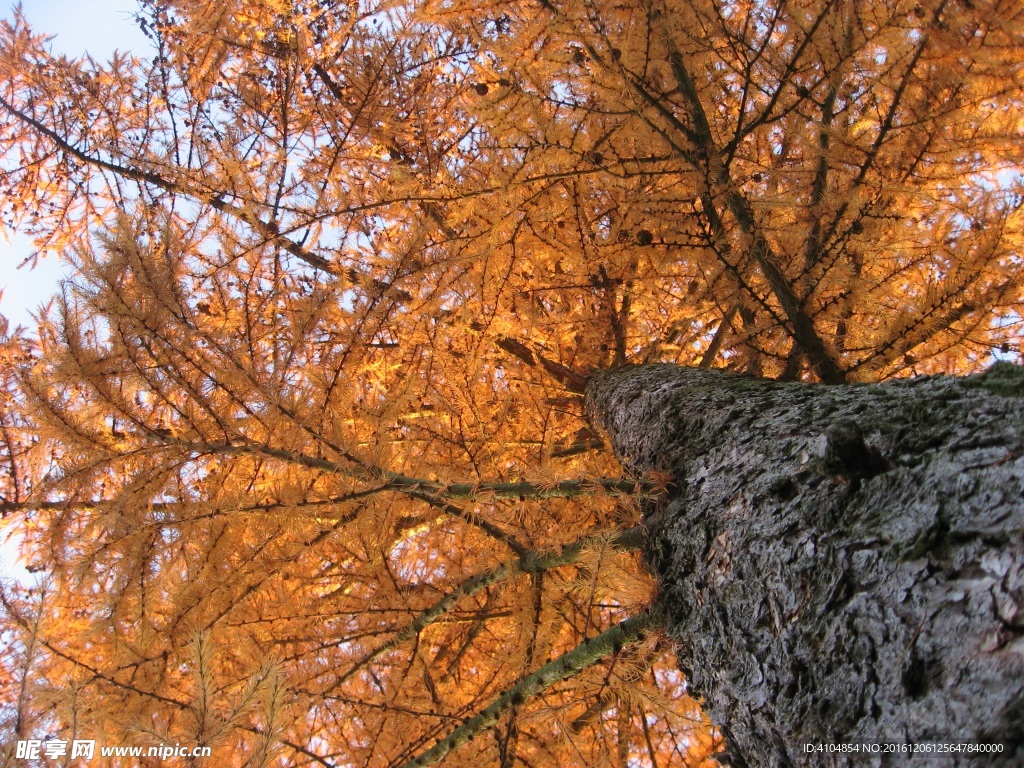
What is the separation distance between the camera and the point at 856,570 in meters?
0.90

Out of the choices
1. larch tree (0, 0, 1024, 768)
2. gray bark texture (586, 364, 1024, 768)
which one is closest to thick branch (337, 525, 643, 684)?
larch tree (0, 0, 1024, 768)

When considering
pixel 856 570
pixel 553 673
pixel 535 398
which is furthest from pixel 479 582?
pixel 856 570

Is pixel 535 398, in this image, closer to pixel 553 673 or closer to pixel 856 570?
pixel 553 673

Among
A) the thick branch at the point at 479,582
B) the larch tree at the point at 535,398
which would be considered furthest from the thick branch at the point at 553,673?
the thick branch at the point at 479,582

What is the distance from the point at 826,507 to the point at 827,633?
208mm

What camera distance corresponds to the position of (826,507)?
1029 millimetres

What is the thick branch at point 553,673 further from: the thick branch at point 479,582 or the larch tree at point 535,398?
the thick branch at point 479,582

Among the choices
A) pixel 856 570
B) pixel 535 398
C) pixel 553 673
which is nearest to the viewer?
pixel 856 570

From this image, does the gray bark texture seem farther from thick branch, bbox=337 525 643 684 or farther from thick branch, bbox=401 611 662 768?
thick branch, bbox=337 525 643 684

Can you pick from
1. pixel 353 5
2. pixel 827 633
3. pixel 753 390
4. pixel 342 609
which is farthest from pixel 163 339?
pixel 353 5

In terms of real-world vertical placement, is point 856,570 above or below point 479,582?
below

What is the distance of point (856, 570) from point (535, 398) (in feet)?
6.51

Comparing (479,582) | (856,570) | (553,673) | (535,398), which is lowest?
(553,673)

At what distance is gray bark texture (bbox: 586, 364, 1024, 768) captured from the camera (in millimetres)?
723
